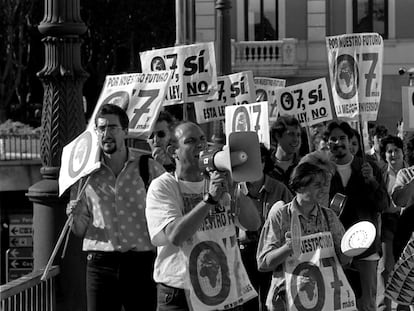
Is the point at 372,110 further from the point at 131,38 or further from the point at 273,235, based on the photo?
the point at 131,38

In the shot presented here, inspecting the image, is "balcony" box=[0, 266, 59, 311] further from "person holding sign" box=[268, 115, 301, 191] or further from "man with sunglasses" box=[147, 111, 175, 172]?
"person holding sign" box=[268, 115, 301, 191]

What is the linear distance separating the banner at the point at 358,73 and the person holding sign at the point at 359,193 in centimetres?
387

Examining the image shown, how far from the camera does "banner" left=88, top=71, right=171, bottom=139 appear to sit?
7.82 m

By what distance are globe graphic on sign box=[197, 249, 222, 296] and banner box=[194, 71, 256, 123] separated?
8.68m

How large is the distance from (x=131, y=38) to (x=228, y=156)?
34418 mm

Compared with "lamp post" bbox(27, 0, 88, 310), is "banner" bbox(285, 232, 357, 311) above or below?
below

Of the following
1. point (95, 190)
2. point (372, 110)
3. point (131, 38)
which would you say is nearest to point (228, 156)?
point (95, 190)

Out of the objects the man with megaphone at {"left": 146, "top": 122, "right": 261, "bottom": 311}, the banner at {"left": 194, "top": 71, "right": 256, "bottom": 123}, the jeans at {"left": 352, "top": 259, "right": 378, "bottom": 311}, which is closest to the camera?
the man with megaphone at {"left": 146, "top": 122, "right": 261, "bottom": 311}

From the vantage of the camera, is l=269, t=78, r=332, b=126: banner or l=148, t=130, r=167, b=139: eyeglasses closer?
l=148, t=130, r=167, b=139: eyeglasses

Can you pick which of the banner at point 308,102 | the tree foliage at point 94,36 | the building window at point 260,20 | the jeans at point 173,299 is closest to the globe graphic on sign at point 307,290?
the jeans at point 173,299

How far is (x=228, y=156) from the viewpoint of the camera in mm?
5074

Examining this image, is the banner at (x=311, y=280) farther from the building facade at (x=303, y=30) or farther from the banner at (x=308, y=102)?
the building facade at (x=303, y=30)

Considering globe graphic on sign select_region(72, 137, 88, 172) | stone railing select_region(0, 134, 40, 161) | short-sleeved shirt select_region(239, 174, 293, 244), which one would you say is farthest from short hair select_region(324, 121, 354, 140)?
stone railing select_region(0, 134, 40, 161)

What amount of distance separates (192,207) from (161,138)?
280 centimetres
